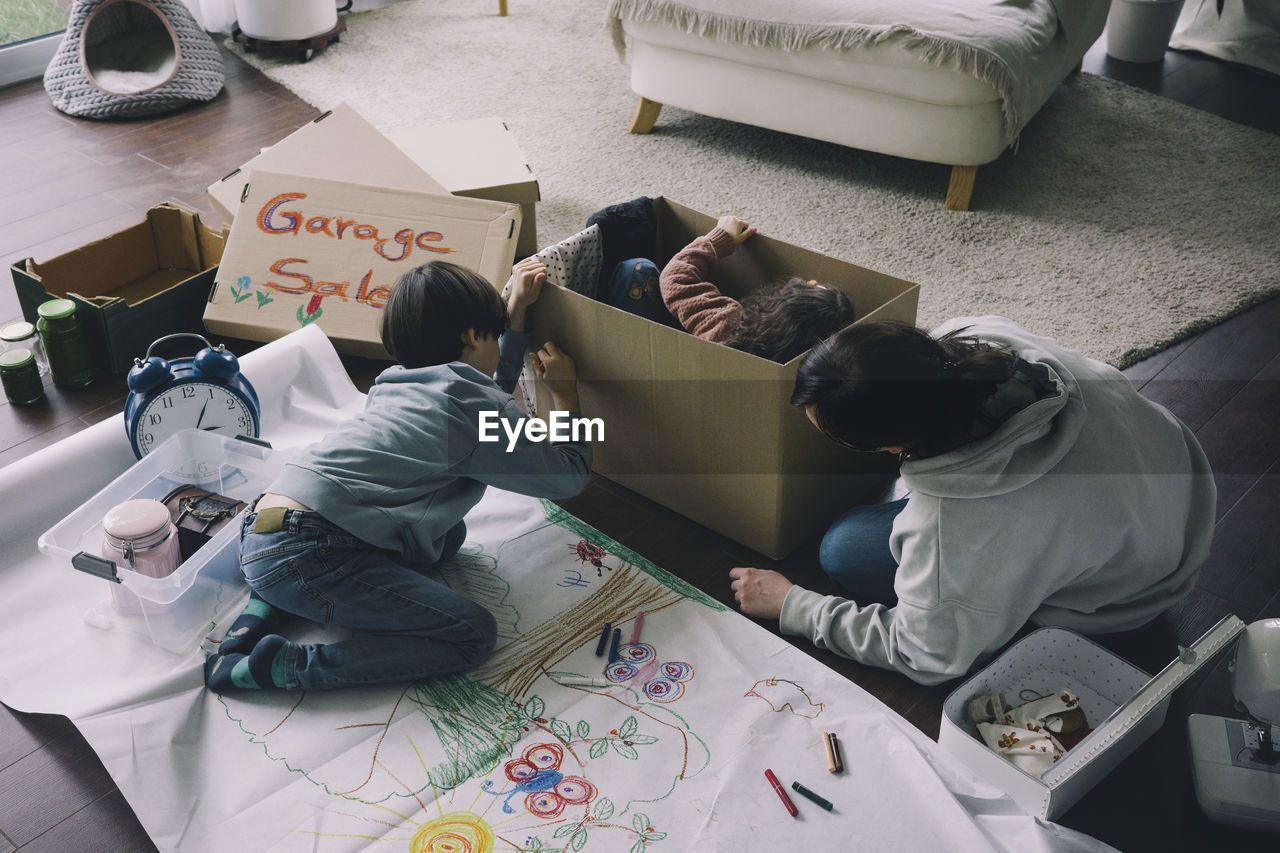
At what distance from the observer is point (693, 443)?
1503 millimetres

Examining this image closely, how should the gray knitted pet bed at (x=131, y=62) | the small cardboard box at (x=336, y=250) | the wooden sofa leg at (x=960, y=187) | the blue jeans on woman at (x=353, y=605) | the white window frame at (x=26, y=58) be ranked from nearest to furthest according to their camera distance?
the blue jeans on woman at (x=353, y=605) < the small cardboard box at (x=336, y=250) < the wooden sofa leg at (x=960, y=187) < the gray knitted pet bed at (x=131, y=62) < the white window frame at (x=26, y=58)

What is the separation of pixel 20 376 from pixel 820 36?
1.66m

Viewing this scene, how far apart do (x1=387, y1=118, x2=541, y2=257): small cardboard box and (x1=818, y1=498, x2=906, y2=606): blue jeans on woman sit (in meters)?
1.00

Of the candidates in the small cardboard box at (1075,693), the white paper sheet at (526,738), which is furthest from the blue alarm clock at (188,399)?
the small cardboard box at (1075,693)

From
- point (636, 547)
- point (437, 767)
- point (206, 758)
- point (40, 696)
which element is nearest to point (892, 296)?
point (636, 547)

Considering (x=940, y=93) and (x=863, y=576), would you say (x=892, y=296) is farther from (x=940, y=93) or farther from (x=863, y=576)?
(x=940, y=93)

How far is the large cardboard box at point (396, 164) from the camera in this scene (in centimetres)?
209

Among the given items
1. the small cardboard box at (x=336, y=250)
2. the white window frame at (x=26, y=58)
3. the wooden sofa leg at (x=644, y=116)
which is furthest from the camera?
the white window frame at (x=26, y=58)

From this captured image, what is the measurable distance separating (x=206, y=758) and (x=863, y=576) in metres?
0.83

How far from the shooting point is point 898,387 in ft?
3.62

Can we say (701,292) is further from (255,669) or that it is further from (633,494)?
(255,669)

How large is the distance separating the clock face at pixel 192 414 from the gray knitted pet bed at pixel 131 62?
1.60 metres

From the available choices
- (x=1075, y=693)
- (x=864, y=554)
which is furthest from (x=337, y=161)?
(x=1075, y=693)

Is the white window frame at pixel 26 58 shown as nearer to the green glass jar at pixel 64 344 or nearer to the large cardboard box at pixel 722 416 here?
the green glass jar at pixel 64 344
